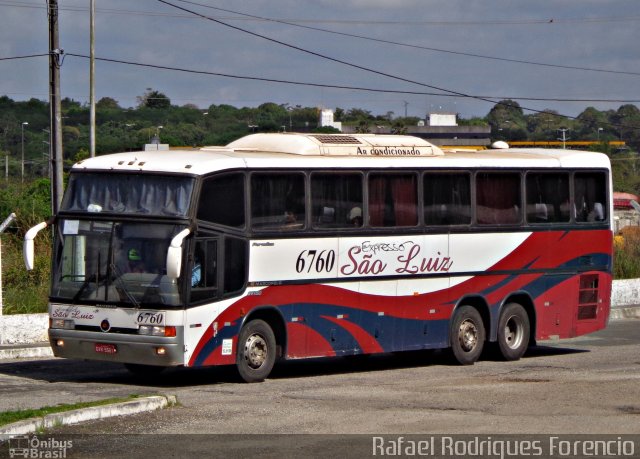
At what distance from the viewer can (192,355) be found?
16.7 meters

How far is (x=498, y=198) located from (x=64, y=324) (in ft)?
26.9

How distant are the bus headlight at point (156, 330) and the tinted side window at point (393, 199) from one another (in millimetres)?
4407

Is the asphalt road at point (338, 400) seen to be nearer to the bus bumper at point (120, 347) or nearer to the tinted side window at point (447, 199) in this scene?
the bus bumper at point (120, 347)

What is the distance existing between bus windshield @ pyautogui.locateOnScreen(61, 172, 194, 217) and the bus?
0.02m

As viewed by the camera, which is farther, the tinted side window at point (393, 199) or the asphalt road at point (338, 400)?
the tinted side window at point (393, 199)

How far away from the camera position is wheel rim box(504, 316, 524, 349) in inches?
866

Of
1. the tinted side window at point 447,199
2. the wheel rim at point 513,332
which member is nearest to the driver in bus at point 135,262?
the tinted side window at point 447,199

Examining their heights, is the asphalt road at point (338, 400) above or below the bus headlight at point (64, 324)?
below

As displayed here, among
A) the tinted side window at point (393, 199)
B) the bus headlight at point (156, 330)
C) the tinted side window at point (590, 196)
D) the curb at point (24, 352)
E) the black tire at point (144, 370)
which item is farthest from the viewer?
the tinted side window at point (590, 196)

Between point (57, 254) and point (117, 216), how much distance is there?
112 centimetres

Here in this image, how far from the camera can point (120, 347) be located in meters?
16.7

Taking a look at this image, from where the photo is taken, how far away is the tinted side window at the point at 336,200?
18750 millimetres

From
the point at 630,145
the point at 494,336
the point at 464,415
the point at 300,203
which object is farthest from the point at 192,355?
the point at 630,145

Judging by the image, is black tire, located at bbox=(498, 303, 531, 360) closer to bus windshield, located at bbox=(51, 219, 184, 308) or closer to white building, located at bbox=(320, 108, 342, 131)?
bus windshield, located at bbox=(51, 219, 184, 308)
